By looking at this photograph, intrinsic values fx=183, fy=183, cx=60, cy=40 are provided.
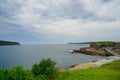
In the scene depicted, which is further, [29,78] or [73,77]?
[73,77]

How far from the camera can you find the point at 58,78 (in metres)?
18.7

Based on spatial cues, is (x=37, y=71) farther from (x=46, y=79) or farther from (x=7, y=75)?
(x=7, y=75)

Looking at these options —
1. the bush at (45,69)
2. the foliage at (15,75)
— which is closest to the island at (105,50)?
the bush at (45,69)

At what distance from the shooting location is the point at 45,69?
18172 mm

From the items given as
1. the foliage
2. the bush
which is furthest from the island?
the foliage

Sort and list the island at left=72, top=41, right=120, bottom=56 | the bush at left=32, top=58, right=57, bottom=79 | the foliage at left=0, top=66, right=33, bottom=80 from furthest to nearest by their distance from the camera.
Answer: the island at left=72, top=41, right=120, bottom=56, the bush at left=32, top=58, right=57, bottom=79, the foliage at left=0, top=66, right=33, bottom=80

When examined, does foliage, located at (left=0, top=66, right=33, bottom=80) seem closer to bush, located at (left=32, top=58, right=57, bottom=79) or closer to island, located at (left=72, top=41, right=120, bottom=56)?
bush, located at (left=32, top=58, right=57, bottom=79)

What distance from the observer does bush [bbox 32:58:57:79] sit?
59.1ft

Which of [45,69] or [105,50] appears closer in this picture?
[45,69]

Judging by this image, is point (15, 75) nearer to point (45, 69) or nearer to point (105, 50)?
point (45, 69)

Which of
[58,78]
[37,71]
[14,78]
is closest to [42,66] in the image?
[37,71]

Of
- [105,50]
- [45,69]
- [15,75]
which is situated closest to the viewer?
[15,75]

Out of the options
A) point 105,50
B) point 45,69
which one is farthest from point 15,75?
point 105,50

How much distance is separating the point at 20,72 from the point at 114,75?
1065 centimetres
